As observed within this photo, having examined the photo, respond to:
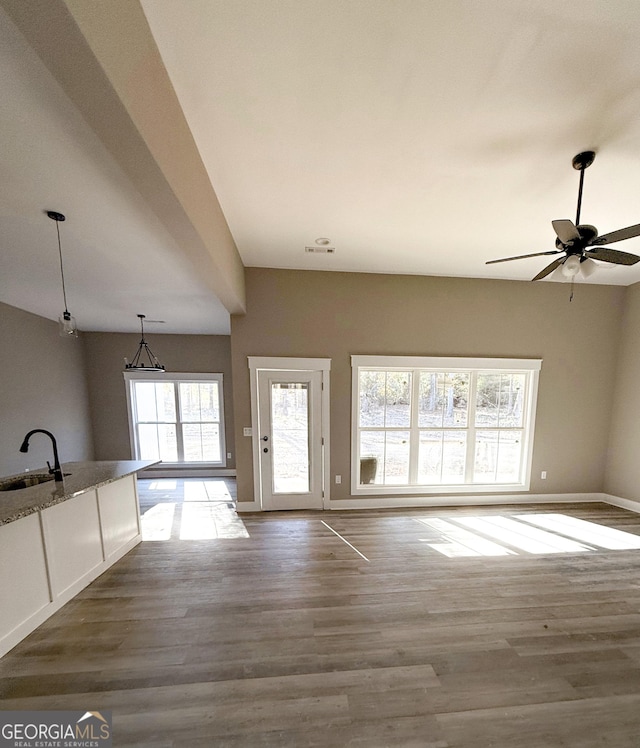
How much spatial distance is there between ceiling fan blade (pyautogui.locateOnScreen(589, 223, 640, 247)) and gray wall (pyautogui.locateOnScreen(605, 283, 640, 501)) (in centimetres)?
330

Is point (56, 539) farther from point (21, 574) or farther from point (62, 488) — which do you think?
point (62, 488)

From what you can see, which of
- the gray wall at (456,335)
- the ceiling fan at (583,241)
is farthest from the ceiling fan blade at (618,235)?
the gray wall at (456,335)

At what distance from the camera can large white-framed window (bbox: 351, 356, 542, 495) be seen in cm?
376

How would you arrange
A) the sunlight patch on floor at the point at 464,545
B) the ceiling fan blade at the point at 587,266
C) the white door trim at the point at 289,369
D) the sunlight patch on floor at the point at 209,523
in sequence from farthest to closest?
the white door trim at the point at 289,369 → the sunlight patch on floor at the point at 209,523 → the sunlight patch on floor at the point at 464,545 → the ceiling fan blade at the point at 587,266

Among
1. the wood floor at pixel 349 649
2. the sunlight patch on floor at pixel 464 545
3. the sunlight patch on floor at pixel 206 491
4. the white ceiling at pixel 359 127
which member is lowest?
the wood floor at pixel 349 649

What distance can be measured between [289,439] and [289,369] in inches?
37.2

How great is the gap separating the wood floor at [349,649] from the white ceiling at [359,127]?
8.64ft

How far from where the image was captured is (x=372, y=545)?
2873 mm

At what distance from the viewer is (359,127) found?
1530 millimetres

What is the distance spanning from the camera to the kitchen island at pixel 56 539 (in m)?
1.78

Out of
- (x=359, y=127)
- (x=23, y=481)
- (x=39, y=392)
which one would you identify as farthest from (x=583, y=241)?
(x=39, y=392)

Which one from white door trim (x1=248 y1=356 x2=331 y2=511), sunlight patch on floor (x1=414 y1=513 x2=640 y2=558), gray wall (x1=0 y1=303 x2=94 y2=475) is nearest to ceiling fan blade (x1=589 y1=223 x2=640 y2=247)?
white door trim (x1=248 y1=356 x2=331 y2=511)

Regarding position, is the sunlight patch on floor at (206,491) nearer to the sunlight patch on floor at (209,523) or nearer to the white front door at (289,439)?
the sunlight patch on floor at (209,523)

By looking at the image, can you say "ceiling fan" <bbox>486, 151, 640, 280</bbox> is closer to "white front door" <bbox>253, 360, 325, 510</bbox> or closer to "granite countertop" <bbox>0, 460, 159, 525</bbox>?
"white front door" <bbox>253, 360, 325, 510</bbox>
